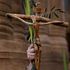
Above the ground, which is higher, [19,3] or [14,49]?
[19,3]

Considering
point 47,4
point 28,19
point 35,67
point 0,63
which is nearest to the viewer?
point 35,67

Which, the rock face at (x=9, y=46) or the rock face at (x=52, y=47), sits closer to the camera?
the rock face at (x=9, y=46)

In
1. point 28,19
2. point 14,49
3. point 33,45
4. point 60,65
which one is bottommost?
point 60,65

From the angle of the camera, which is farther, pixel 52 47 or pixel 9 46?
pixel 52 47

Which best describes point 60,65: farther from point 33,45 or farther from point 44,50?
point 33,45

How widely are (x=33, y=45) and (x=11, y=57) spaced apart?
4.06ft

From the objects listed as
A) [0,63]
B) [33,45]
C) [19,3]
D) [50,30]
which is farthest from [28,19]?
[50,30]

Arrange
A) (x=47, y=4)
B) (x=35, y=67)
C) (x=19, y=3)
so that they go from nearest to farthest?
(x=35, y=67)
(x=19, y=3)
(x=47, y=4)

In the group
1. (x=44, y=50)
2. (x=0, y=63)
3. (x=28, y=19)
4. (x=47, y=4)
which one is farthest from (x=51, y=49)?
(x=28, y=19)

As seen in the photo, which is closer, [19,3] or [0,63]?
[0,63]

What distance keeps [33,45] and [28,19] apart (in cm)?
15

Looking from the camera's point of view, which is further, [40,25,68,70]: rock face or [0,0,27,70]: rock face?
[40,25,68,70]: rock face

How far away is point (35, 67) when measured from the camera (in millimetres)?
1606

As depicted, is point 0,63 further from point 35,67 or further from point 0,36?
point 35,67
